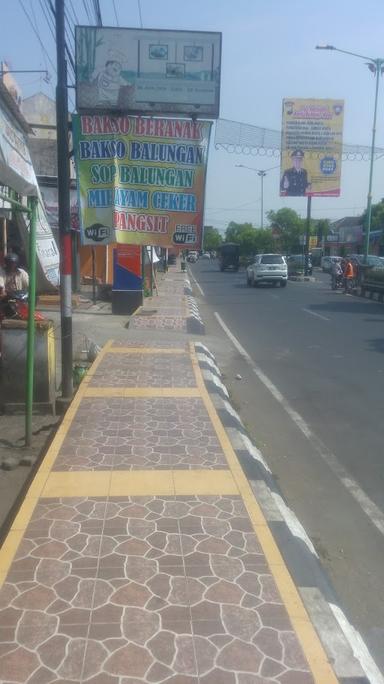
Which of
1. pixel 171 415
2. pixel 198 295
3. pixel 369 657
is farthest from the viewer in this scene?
pixel 198 295

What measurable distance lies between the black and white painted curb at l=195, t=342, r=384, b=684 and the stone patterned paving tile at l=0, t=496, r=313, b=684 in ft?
0.53

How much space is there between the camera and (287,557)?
357 centimetres

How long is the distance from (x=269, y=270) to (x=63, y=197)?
25.6m

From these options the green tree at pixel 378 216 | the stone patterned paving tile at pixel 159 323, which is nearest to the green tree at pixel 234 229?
the green tree at pixel 378 216

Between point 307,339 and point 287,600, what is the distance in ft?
36.4

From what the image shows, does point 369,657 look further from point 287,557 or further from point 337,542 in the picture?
point 337,542

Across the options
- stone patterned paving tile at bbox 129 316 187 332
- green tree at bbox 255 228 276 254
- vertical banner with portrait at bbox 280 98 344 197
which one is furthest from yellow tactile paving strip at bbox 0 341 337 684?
green tree at bbox 255 228 276 254

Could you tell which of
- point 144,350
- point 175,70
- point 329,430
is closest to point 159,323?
point 144,350

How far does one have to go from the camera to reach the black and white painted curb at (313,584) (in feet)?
8.95

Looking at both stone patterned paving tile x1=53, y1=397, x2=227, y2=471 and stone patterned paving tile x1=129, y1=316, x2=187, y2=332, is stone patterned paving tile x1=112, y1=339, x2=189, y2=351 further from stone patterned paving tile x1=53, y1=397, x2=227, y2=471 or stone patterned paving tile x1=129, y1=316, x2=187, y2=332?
stone patterned paving tile x1=53, y1=397, x2=227, y2=471

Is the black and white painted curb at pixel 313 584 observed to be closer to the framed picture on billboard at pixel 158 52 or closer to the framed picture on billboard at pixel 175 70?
the framed picture on billboard at pixel 175 70

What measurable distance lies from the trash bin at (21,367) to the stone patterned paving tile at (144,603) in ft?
10.7

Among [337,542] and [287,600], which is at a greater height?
[287,600]

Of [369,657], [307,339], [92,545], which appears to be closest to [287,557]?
[369,657]
